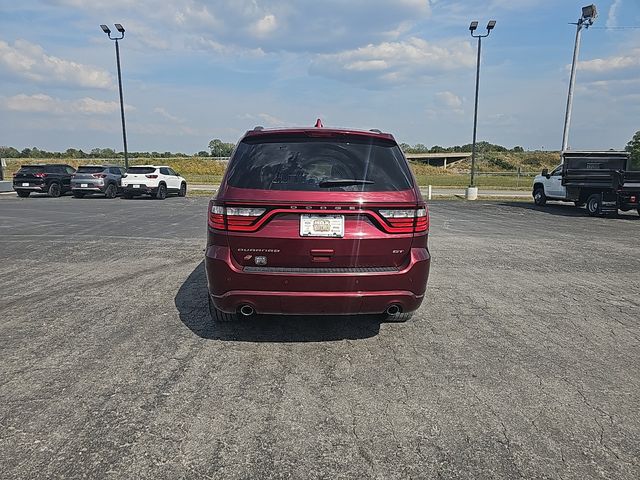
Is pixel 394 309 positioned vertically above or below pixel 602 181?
below

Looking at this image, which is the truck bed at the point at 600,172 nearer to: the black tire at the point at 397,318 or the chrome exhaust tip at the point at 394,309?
the black tire at the point at 397,318

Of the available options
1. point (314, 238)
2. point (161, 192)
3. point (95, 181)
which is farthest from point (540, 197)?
point (95, 181)

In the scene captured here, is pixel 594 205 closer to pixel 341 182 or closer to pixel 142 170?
pixel 341 182

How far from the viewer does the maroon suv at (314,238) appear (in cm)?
335

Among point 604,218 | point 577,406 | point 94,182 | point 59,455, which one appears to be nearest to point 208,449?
point 59,455

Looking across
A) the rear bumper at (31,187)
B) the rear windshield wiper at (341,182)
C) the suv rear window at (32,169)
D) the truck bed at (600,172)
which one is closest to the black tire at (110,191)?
the rear bumper at (31,187)

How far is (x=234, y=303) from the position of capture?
3482mm

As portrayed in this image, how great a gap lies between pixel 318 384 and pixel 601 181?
51.5ft

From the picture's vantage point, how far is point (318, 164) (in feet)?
11.7

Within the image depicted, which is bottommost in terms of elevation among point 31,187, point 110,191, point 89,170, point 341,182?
point 110,191

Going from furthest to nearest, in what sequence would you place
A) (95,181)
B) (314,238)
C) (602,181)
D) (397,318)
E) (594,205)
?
1. (95,181)
2. (594,205)
3. (602,181)
4. (397,318)
5. (314,238)

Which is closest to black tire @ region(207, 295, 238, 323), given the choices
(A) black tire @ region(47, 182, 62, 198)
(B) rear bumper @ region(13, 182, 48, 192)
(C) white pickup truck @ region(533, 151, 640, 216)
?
(C) white pickup truck @ region(533, 151, 640, 216)

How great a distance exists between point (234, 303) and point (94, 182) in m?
20.5

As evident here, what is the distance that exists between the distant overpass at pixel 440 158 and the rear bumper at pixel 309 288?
298 feet
